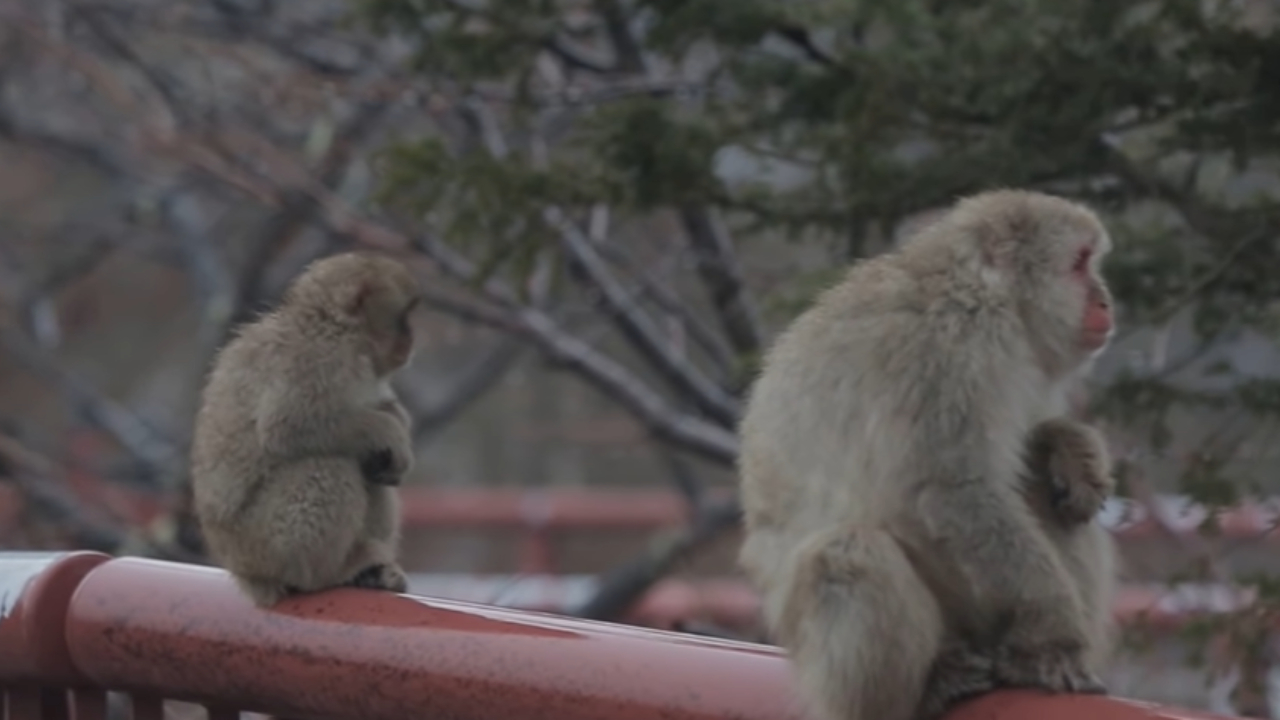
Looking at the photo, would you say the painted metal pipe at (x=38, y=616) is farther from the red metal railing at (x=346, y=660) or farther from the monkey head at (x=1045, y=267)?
the monkey head at (x=1045, y=267)

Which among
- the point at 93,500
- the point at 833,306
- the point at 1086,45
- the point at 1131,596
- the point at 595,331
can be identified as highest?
the point at 1086,45

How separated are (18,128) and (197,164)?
6.46 feet

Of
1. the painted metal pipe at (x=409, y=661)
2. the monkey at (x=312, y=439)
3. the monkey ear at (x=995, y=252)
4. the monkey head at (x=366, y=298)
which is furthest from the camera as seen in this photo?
the monkey head at (x=366, y=298)

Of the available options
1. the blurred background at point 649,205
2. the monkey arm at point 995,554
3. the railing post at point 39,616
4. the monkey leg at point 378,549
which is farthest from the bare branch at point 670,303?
the monkey arm at point 995,554

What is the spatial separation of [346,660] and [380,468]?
3.64 feet

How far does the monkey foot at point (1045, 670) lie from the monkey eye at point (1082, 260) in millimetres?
722

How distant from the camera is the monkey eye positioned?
3.41 m

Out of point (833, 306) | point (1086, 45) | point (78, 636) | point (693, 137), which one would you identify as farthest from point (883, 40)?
point (78, 636)

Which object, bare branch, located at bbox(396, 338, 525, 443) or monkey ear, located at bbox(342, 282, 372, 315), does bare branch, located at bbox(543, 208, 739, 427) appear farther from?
monkey ear, located at bbox(342, 282, 372, 315)

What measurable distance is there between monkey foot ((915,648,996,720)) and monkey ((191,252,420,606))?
134cm

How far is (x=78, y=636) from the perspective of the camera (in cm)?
337

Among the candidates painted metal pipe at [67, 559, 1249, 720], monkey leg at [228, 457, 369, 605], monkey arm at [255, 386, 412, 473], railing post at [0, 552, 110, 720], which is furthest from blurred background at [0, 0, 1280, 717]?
railing post at [0, 552, 110, 720]

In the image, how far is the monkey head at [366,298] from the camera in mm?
4312

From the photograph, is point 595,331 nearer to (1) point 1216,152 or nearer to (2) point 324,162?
(2) point 324,162
